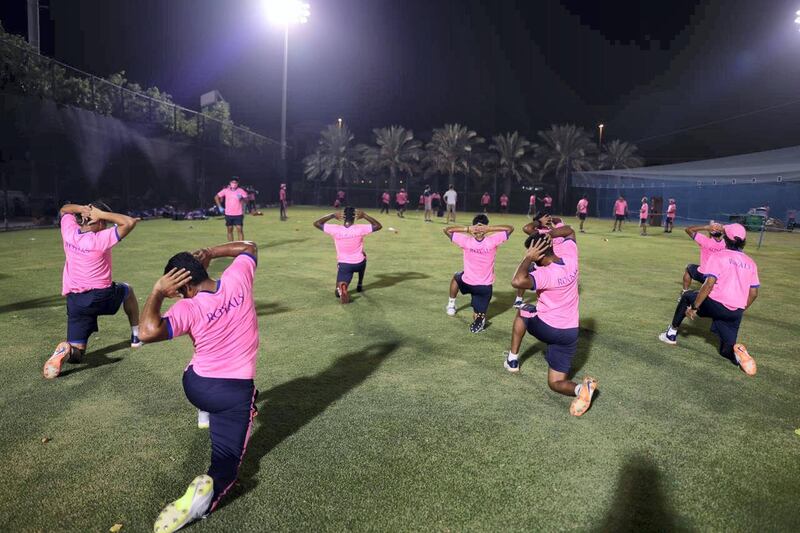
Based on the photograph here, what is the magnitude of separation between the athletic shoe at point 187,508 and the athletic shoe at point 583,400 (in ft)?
10.3

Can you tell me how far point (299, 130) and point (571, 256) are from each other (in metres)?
68.5

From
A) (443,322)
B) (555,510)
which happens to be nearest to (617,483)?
(555,510)

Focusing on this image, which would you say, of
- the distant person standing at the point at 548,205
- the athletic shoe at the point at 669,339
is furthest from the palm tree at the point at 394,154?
the athletic shoe at the point at 669,339

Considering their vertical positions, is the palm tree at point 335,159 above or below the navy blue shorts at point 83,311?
above

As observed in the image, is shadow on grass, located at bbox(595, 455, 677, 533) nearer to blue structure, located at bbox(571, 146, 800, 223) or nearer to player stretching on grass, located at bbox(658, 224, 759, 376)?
player stretching on grass, located at bbox(658, 224, 759, 376)

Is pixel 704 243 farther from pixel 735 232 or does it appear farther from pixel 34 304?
pixel 34 304

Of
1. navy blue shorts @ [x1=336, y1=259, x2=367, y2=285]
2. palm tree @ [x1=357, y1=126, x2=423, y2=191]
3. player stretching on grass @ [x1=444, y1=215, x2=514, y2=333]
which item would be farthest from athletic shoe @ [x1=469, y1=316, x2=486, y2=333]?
palm tree @ [x1=357, y1=126, x2=423, y2=191]

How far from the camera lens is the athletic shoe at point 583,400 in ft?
14.9

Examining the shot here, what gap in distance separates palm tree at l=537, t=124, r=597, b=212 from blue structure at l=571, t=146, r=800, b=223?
5.51 m

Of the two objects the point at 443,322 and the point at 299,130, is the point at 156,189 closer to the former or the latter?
the point at 443,322

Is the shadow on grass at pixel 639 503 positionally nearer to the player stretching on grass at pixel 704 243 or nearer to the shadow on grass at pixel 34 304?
the player stretching on grass at pixel 704 243

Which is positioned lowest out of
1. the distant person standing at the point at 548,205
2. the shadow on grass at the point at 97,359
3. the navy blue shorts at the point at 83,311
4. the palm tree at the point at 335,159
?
the shadow on grass at the point at 97,359

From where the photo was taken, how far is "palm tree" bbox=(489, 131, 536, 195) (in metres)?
54.2

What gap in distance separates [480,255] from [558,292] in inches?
101
